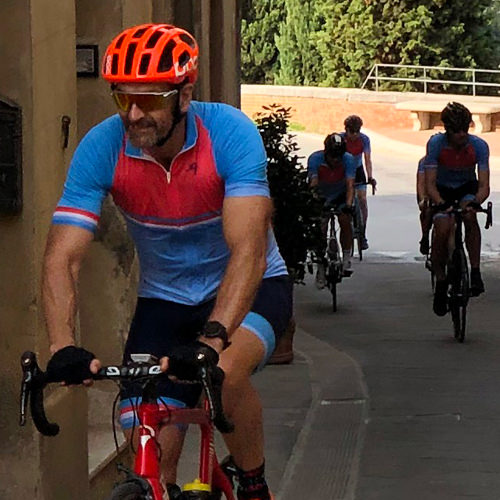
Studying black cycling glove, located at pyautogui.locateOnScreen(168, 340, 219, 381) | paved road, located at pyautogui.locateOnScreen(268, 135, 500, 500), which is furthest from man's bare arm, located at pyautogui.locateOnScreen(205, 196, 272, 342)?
paved road, located at pyautogui.locateOnScreen(268, 135, 500, 500)

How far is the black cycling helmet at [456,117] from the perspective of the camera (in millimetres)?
11742

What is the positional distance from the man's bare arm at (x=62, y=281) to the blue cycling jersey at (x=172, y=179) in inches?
1.9

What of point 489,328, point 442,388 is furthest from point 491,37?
point 442,388

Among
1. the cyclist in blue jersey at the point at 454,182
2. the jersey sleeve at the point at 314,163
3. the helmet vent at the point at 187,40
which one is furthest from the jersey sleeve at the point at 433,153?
the helmet vent at the point at 187,40

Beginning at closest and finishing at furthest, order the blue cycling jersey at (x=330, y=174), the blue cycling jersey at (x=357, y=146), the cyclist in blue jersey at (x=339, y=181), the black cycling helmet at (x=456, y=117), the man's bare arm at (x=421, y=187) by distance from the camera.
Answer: the black cycling helmet at (x=456, y=117) → the man's bare arm at (x=421, y=187) → the cyclist in blue jersey at (x=339, y=181) → the blue cycling jersey at (x=330, y=174) → the blue cycling jersey at (x=357, y=146)

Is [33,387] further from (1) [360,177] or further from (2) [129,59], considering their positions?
(1) [360,177]

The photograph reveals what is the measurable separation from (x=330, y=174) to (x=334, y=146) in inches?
13.5

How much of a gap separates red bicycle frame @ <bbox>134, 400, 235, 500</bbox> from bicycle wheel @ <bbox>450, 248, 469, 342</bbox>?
7.99m

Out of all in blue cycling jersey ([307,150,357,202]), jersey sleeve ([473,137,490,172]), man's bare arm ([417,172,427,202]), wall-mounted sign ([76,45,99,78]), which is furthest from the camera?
blue cycling jersey ([307,150,357,202])

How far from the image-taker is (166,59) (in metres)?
3.86

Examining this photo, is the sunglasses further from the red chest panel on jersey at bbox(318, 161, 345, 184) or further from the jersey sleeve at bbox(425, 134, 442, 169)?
the red chest panel on jersey at bbox(318, 161, 345, 184)

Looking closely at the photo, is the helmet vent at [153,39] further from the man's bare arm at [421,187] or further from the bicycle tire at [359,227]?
the bicycle tire at [359,227]

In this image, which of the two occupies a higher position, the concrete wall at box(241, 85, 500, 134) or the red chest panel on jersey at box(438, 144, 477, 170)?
the concrete wall at box(241, 85, 500, 134)

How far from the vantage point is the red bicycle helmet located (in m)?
3.81
